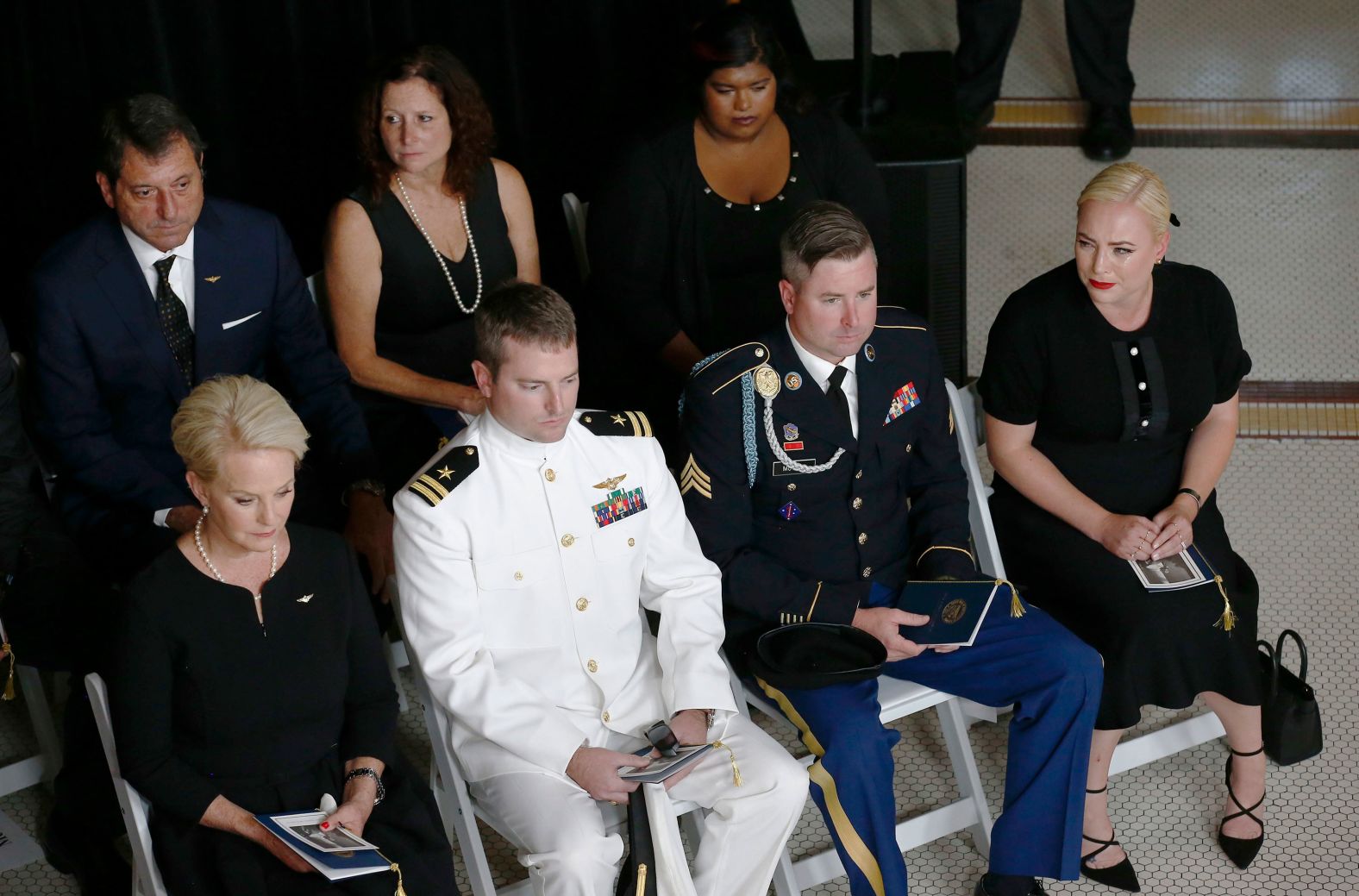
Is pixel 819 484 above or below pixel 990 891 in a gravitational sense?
above

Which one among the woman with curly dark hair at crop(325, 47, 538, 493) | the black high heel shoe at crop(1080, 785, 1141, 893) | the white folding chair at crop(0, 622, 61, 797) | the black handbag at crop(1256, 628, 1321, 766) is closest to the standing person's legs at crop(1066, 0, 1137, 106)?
the woman with curly dark hair at crop(325, 47, 538, 493)

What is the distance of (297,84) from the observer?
411cm

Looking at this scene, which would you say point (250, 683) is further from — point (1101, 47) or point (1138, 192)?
point (1101, 47)

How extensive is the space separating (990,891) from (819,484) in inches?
37.4

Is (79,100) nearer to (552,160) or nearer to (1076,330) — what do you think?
(552,160)

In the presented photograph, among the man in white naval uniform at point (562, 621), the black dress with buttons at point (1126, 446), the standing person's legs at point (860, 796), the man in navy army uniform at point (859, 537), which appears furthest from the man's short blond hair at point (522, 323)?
the black dress with buttons at point (1126, 446)

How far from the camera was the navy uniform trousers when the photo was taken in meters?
3.03

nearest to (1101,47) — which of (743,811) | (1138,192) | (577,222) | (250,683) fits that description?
(577,222)

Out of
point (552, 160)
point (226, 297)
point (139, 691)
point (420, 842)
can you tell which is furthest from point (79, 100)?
point (420, 842)

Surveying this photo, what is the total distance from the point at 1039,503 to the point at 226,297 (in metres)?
1.94

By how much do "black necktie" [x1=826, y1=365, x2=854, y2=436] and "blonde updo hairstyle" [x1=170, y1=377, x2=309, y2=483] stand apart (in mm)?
1189

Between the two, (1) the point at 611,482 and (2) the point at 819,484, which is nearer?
(1) the point at 611,482

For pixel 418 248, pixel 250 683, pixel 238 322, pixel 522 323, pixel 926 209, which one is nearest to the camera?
pixel 250 683

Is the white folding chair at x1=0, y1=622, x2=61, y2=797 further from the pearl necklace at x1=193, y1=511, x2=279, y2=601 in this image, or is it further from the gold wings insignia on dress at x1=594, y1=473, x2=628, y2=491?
the gold wings insignia on dress at x1=594, y1=473, x2=628, y2=491
